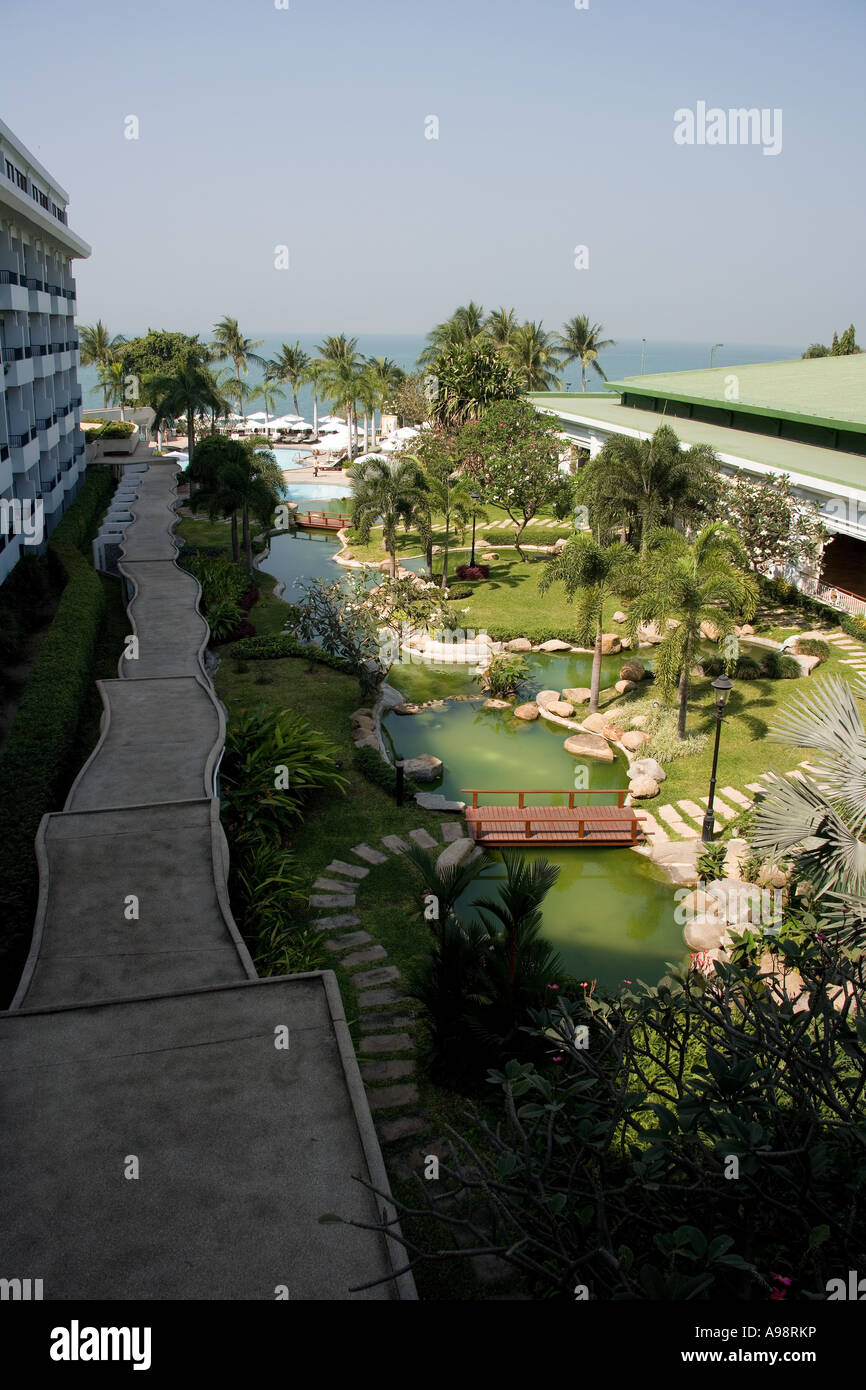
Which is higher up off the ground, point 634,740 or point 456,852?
point 634,740

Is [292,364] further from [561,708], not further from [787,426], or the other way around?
[561,708]

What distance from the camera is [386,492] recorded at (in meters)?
30.0

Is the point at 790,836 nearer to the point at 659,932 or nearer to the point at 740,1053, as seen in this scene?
the point at 659,932

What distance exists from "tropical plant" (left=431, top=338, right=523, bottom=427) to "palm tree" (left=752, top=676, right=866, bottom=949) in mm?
35538

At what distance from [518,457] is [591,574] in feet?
44.8

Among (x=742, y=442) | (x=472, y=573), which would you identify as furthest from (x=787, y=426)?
(x=472, y=573)

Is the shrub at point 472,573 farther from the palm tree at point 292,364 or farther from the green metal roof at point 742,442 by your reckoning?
the palm tree at point 292,364

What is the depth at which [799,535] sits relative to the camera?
85.8 ft

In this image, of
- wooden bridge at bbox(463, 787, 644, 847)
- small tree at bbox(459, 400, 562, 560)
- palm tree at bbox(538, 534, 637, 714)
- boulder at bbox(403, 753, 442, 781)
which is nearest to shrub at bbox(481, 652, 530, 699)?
palm tree at bbox(538, 534, 637, 714)

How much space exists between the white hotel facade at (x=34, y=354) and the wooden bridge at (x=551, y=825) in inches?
633

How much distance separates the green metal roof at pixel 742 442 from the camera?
89.6 feet
